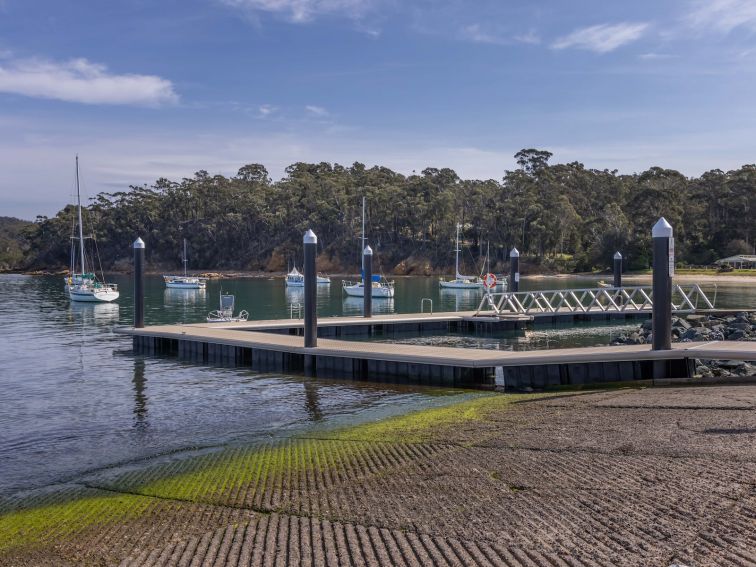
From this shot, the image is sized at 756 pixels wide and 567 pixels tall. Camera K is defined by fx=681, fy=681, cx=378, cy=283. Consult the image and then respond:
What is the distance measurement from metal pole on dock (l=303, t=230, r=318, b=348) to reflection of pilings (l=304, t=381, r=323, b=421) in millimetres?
2338

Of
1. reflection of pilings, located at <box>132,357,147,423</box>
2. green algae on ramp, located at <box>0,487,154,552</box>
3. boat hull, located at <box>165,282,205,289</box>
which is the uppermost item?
boat hull, located at <box>165,282,205,289</box>

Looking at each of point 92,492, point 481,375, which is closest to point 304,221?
point 481,375

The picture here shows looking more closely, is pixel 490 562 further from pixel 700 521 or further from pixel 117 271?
pixel 117 271

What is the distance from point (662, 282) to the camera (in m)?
16.5

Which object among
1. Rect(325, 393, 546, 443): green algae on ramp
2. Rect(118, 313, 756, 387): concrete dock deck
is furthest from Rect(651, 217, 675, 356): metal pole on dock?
Rect(325, 393, 546, 443): green algae on ramp

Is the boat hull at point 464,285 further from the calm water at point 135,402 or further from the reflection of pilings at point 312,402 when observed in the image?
the reflection of pilings at point 312,402

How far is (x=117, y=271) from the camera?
5261 inches

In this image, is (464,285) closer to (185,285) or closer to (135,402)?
(185,285)

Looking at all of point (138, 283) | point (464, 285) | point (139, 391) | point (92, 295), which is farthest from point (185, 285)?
point (139, 391)

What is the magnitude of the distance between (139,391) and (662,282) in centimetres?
1395

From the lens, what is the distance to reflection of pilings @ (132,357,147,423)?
15654 millimetres

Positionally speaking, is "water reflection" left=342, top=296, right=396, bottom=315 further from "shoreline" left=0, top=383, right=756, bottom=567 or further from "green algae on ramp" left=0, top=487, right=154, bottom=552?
"green algae on ramp" left=0, top=487, right=154, bottom=552

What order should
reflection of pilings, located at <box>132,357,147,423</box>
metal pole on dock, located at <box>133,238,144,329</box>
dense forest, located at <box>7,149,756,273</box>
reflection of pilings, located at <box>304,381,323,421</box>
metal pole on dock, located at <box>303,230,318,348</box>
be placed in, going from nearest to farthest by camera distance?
reflection of pilings, located at <box>304,381,323,421</box> < reflection of pilings, located at <box>132,357,147,423</box> < metal pole on dock, located at <box>303,230,318,348</box> < metal pole on dock, located at <box>133,238,144,329</box> < dense forest, located at <box>7,149,756,273</box>

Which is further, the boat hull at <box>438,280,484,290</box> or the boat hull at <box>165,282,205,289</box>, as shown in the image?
the boat hull at <box>165,282,205,289</box>
